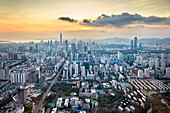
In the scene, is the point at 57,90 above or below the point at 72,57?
below

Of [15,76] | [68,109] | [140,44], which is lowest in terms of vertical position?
[68,109]

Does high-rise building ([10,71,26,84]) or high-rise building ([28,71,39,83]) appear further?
high-rise building ([28,71,39,83])

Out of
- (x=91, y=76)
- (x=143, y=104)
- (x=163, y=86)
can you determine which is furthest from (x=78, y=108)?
(x=163, y=86)

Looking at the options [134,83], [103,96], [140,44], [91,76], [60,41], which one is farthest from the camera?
[60,41]

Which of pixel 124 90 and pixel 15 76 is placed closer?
pixel 124 90

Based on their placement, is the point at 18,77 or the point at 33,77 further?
the point at 33,77

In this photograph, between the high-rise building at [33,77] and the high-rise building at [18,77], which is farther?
the high-rise building at [33,77]

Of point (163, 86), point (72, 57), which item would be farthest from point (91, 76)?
point (72, 57)

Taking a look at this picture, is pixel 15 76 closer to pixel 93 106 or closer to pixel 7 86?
pixel 7 86

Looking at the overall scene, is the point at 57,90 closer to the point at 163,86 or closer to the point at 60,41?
the point at 163,86

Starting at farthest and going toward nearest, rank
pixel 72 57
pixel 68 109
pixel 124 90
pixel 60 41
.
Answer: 1. pixel 60 41
2. pixel 72 57
3. pixel 124 90
4. pixel 68 109
